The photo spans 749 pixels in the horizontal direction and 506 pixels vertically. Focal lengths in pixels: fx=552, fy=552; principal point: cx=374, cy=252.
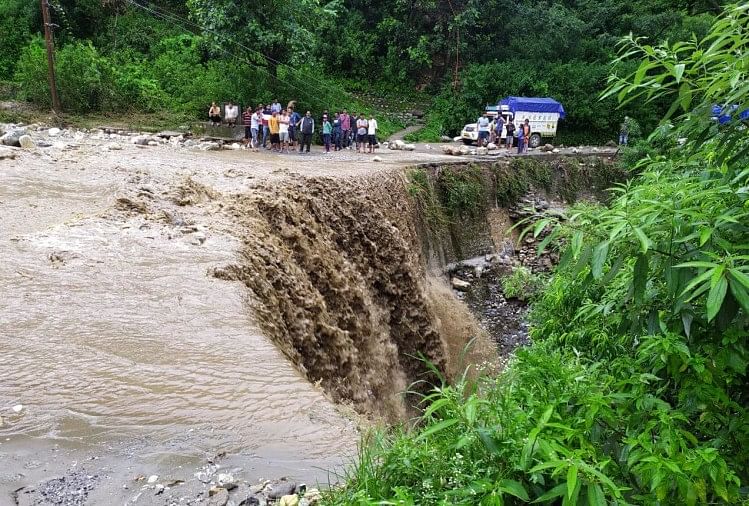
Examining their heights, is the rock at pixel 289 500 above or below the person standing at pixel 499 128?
below

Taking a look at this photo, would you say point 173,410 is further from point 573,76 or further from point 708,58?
point 573,76

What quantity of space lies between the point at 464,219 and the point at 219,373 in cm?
1242

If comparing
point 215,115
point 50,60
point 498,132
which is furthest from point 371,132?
point 50,60

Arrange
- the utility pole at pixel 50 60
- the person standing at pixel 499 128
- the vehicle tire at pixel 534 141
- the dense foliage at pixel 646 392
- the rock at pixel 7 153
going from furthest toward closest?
the vehicle tire at pixel 534 141 < the person standing at pixel 499 128 < the utility pole at pixel 50 60 < the rock at pixel 7 153 < the dense foliage at pixel 646 392

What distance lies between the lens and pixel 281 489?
9.98 ft

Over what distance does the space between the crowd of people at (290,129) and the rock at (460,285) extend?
5820 millimetres

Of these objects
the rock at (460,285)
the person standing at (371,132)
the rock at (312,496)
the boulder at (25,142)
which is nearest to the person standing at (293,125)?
the person standing at (371,132)

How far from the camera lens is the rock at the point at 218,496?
295 cm

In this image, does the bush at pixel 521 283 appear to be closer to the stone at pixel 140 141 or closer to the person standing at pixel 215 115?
the stone at pixel 140 141

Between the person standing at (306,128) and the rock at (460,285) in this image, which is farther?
the person standing at (306,128)

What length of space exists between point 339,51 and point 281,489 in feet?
94.1

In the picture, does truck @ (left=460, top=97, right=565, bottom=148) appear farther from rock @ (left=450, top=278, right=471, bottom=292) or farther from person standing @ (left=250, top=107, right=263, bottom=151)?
rock @ (left=450, top=278, right=471, bottom=292)

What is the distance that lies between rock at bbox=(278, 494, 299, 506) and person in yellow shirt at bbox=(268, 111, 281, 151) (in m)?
13.9

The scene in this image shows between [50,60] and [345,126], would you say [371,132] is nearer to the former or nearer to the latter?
[345,126]
